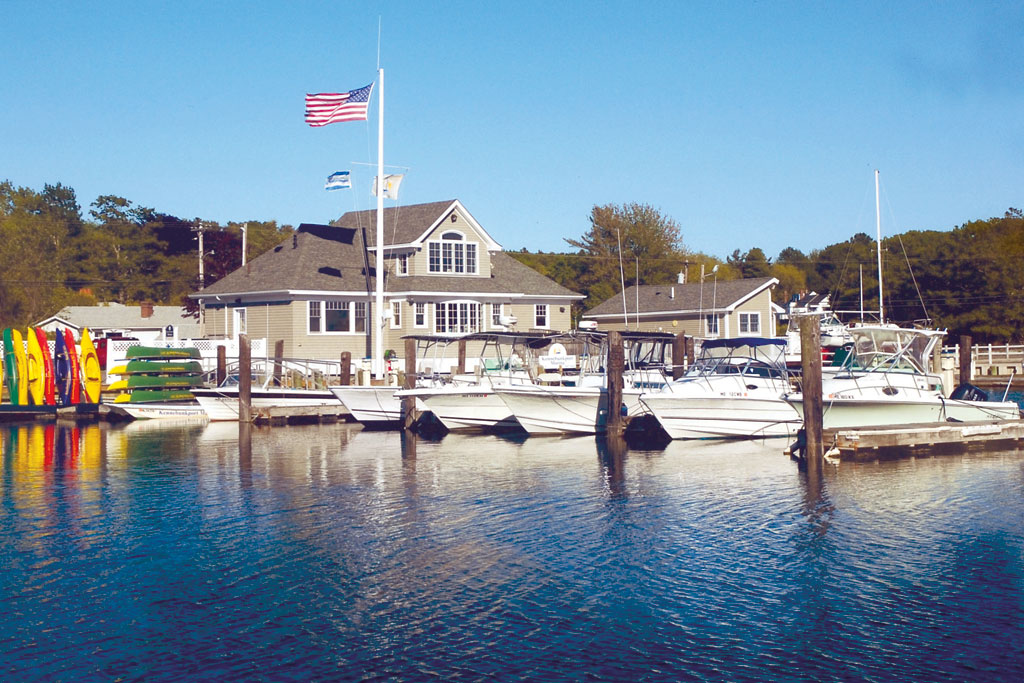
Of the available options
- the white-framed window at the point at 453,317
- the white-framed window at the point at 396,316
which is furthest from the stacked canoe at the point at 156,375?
the white-framed window at the point at 453,317

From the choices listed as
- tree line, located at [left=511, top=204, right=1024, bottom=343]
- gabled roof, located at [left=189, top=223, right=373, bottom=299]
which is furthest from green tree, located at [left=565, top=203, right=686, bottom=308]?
gabled roof, located at [left=189, top=223, right=373, bottom=299]

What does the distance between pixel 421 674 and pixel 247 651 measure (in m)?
2.21

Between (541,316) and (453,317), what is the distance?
552 cm

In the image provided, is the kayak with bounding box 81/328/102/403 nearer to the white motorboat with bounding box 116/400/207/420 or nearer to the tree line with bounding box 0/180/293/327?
the white motorboat with bounding box 116/400/207/420

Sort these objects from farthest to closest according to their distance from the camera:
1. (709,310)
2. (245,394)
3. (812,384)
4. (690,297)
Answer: (690,297) < (709,310) < (245,394) < (812,384)

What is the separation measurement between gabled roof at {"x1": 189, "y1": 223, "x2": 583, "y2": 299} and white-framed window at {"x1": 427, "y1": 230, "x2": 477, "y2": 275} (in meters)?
0.53

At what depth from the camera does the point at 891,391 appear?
93.6 feet

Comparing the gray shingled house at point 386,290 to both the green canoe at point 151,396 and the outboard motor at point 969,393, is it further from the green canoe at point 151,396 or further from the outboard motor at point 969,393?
the outboard motor at point 969,393

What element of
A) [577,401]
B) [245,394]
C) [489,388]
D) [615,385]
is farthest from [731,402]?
[245,394]

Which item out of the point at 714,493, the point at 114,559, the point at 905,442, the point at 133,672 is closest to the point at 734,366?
the point at 905,442

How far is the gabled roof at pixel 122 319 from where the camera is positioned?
71100mm

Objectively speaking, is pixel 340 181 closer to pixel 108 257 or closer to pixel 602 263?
pixel 602 263

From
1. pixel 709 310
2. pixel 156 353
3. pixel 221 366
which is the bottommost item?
pixel 221 366

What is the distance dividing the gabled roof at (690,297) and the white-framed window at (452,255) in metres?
14.9
